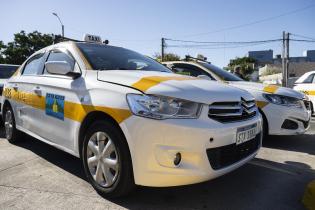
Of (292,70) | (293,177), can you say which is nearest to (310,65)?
(292,70)

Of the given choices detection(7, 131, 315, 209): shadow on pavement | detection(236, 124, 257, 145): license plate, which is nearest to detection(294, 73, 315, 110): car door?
detection(7, 131, 315, 209): shadow on pavement

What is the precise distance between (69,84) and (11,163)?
1.63 metres

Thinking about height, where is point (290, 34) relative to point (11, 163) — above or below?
above

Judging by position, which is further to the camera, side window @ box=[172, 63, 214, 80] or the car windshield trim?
side window @ box=[172, 63, 214, 80]

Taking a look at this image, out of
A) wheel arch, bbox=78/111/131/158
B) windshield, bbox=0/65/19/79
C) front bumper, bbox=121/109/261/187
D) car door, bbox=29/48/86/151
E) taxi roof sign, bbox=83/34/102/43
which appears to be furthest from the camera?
windshield, bbox=0/65/19/79

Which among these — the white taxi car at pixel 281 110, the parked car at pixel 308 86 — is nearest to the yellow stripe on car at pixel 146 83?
the white taxi car at pixel 281 110

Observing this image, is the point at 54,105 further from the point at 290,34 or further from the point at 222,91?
→ the point at 290,34

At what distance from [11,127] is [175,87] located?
3.59 metres

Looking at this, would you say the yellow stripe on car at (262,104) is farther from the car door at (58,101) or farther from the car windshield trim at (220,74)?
the car door at (58,101)

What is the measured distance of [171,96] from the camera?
278 centimetres

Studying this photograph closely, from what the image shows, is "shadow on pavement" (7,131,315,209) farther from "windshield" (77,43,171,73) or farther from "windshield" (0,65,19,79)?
"windshield" (0,65,19,79)

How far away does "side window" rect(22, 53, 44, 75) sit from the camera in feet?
15.0

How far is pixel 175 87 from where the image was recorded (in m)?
2.91

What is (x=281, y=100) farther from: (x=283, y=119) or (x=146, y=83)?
(x=146, y=83)
